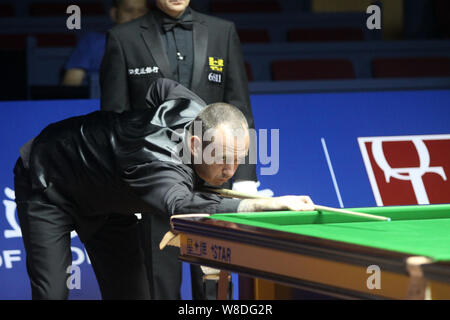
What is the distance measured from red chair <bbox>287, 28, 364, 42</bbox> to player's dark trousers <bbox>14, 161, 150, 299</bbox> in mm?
3824

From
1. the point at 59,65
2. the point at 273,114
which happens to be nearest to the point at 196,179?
the point at 273,114

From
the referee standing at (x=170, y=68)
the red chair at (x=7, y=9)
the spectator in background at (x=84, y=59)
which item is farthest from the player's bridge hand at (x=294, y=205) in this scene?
the red chair at (x=7, y=9)

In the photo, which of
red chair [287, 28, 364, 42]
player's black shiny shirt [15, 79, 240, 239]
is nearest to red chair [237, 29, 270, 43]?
red chair [287, 28, 364, 42]

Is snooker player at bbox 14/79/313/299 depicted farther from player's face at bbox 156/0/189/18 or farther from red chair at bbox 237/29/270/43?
red chair at bbox 237/29/270/43

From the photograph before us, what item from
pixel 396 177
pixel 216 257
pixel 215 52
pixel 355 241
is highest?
pixel 215 52

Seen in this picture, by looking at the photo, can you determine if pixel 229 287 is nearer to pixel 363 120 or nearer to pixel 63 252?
pixel 63 252

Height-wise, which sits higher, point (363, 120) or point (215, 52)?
point (215, 52)

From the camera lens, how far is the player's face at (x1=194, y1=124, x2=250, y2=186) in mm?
2719

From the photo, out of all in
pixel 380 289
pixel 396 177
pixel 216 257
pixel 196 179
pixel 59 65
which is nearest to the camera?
pixel 380 289

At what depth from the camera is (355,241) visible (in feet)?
7.27

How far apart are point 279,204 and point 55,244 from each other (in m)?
0.91

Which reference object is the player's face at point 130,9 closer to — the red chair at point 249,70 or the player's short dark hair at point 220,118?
the red chair at point 249,70

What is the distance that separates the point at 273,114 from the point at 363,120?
50cm

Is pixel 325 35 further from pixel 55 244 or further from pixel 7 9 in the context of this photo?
pixel 55 244
